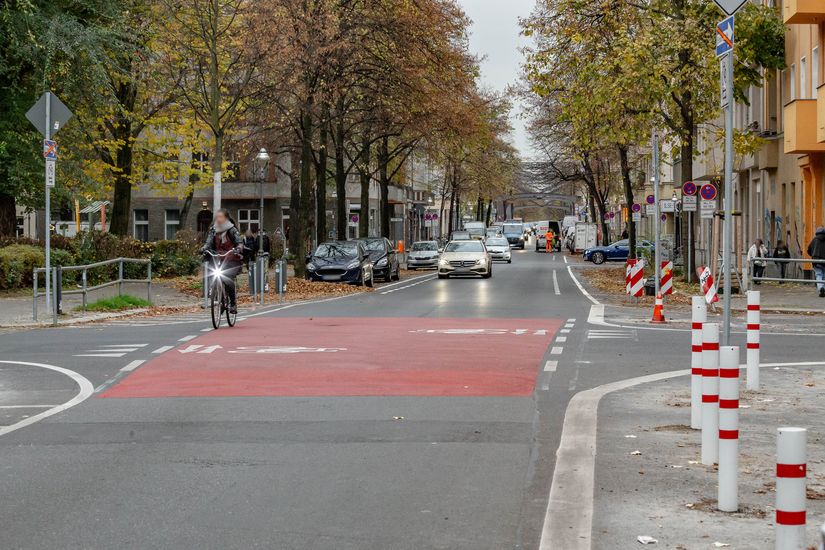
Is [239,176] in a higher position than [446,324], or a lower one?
higher

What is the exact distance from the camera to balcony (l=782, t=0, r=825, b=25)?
35.7 m

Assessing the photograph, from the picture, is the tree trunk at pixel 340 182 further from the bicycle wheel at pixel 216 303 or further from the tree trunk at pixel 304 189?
the bicycle wheel at pixel 216 303

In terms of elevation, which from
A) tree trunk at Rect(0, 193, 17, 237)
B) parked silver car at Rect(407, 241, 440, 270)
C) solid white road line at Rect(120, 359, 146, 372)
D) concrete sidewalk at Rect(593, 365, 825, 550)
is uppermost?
tree trunk at Rect(0, 193, 17, 237)

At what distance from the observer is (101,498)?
7531 mm

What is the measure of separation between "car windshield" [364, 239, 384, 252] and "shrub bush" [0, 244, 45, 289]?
18.8 m

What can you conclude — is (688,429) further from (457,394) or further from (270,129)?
(270,129)

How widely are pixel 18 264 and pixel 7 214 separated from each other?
597cm

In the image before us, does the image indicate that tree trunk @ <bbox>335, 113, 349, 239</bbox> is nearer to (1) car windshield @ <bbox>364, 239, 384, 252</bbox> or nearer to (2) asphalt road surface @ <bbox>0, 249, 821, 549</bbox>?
(1) car windshield @ <bbox>364, 239, 384, 252</bbox>

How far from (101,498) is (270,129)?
41.1m

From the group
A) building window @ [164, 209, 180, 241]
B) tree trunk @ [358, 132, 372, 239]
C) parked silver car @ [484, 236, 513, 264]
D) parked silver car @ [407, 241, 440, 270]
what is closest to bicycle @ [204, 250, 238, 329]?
tree trunk @ [358, 132, 372, 239]

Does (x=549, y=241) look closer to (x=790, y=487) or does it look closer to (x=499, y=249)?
(x=499, y=249)

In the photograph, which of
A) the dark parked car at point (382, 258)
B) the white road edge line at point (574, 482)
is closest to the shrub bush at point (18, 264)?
the dark parked car at point (382, 258)

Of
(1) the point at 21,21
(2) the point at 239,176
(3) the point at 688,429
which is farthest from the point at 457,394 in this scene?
(2) the point at 239,176

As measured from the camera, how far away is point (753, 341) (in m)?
12.7
